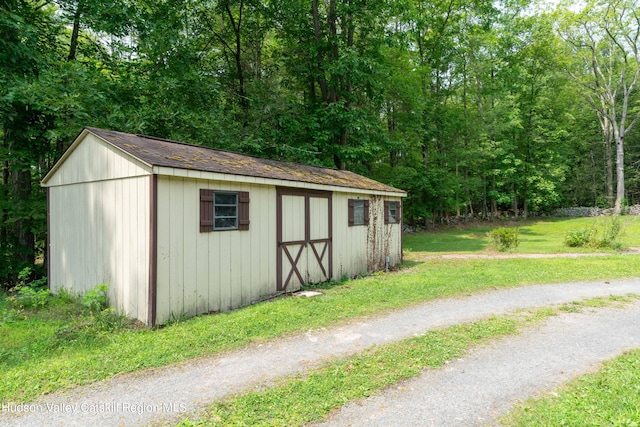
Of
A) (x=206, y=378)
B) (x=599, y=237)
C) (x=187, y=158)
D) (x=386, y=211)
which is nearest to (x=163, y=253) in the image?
(x=187, y=158)

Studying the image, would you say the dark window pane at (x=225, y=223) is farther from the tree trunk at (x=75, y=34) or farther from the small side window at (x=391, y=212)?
the tree trunk at (x=75, y=34)

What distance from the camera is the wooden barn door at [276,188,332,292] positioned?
7.59 meters

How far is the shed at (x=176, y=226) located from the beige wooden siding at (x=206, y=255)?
17mm

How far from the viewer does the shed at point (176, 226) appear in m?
5.42

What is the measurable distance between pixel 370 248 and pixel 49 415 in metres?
8.55

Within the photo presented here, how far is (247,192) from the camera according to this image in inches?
267

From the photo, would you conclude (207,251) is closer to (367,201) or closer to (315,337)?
(315,337)

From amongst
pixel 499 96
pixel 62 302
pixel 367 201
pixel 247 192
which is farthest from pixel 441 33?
pixel 62 302

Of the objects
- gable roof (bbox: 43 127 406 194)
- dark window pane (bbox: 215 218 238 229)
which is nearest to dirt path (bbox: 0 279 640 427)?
dark window pane (bbox: 215 218 238 229)

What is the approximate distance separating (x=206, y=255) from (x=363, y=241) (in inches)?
212

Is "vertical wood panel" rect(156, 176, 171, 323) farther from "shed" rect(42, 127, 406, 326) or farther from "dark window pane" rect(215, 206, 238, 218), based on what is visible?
"dark window pane" rect(215, 206, 238, 218)

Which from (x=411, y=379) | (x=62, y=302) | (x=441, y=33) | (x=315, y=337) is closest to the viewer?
(x=411, y=379)

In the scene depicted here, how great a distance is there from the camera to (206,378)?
144 inches

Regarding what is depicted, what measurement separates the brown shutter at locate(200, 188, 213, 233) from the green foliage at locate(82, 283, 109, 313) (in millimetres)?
1812
